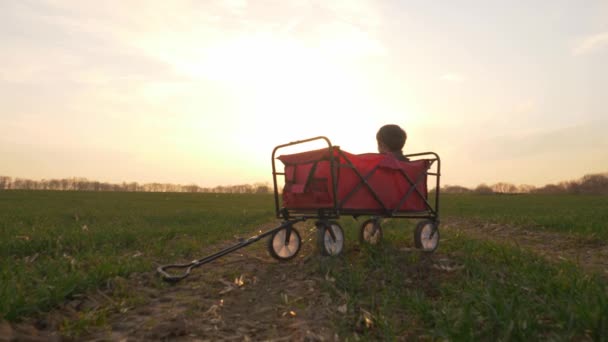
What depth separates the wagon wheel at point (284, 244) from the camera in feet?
20.9

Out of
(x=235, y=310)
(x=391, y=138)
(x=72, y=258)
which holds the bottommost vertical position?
(x=235, y=310)

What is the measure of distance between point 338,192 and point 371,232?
2.07 metres

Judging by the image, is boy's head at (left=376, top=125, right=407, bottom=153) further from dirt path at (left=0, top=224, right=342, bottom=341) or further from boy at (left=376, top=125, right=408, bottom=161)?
dirt path at (left=0, top=224, right=342, bottom=341)

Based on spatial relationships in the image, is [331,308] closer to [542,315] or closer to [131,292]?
[542,315]

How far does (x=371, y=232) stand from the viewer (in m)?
8.06

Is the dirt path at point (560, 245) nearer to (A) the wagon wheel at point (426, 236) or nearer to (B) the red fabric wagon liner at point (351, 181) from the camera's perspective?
(A) the wagon wheel at point (426, 236)

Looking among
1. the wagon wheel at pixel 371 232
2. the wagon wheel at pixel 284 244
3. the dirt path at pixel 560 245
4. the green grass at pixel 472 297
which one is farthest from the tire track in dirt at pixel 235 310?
the dirt path at pixel 560 245

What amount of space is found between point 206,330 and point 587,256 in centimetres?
658

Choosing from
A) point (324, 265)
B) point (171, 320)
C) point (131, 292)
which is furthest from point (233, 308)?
point (324, 265)

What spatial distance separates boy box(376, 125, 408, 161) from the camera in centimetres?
815

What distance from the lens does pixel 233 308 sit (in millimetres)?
4043

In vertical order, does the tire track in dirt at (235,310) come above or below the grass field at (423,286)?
below

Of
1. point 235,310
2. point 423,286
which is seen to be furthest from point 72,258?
point 423,286

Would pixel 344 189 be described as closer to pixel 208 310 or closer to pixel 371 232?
pixel 371 232
